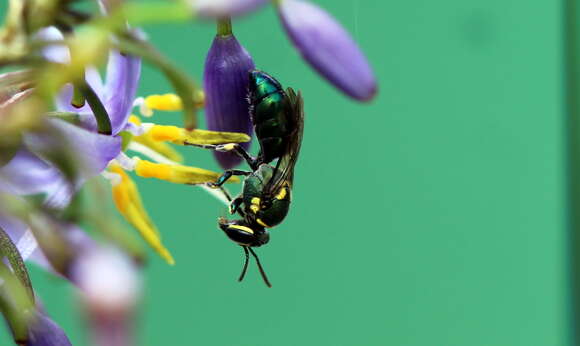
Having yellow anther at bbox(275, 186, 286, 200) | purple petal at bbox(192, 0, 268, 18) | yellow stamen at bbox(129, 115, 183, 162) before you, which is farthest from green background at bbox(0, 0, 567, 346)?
purple petal at bbox(192, 0, 268, 18)

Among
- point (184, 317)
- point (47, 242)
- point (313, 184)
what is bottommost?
point (184, 317)

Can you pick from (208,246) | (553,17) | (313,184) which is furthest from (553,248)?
(208,246)

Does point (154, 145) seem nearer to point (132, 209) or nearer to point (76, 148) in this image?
point (132, 209)

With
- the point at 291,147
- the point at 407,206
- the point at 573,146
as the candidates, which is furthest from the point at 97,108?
the point at 573,146

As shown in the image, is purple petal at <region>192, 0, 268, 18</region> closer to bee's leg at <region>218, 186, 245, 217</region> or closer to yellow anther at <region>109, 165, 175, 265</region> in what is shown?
yellow anther at <region>109, 165, 175, 265</region>

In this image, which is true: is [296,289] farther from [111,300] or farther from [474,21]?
[111,300]

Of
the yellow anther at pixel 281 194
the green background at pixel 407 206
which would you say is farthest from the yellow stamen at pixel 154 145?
the green background at pixel 407 206
